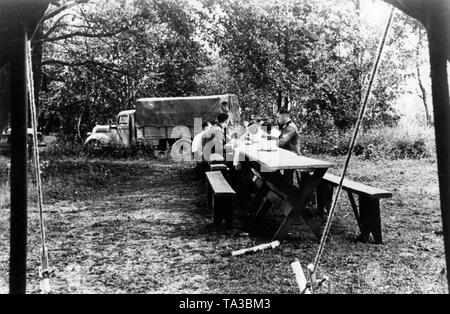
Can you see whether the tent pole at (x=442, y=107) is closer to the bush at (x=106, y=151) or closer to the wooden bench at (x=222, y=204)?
the wooden bench at (x=222, y=204)

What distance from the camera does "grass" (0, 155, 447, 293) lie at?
12.7 ft

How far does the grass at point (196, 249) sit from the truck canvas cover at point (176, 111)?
8.83 m

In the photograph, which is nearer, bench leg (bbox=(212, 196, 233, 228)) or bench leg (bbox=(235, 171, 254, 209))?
bench leg (bbox=(212, 196, 233, 228))

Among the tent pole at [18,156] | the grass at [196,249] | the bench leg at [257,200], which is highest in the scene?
the tent pole at [18,156]

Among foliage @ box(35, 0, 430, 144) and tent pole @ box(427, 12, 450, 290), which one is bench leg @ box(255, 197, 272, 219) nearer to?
tent pole @ box(427, 12, 450, 290)

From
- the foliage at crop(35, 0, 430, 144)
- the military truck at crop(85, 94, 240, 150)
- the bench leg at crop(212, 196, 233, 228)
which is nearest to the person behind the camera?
the bench leg at crop(212, 196, 233, 228)

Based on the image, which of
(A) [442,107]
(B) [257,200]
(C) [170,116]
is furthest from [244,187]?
(C) [170,116]

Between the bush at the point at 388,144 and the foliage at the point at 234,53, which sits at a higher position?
the foliage at the point at 234,53

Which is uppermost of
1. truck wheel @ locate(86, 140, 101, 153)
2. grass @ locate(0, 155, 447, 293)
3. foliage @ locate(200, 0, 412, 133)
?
foliage @ locate(200, 0, 412, 133)

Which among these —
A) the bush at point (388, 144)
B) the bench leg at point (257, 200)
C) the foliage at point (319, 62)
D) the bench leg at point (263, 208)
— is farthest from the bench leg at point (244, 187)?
the foliage at point (319, 62)

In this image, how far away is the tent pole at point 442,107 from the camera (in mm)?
2350

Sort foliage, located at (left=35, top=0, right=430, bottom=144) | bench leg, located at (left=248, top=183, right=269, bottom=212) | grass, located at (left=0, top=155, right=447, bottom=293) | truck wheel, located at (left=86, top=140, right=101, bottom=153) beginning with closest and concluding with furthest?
grass, located at (left=0, top=155, right=447, bottom=293) → bench leg, located at (left=248, top=183, right=269, bottom=212) → foliage, located at (left=35, top=0, right=430, bottom=144) → truck wheel, located at (left=86, top=140, right=101, bottom=153)

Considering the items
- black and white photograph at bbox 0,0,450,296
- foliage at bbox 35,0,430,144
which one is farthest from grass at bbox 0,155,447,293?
foliage at bbox 35,0,430,144
